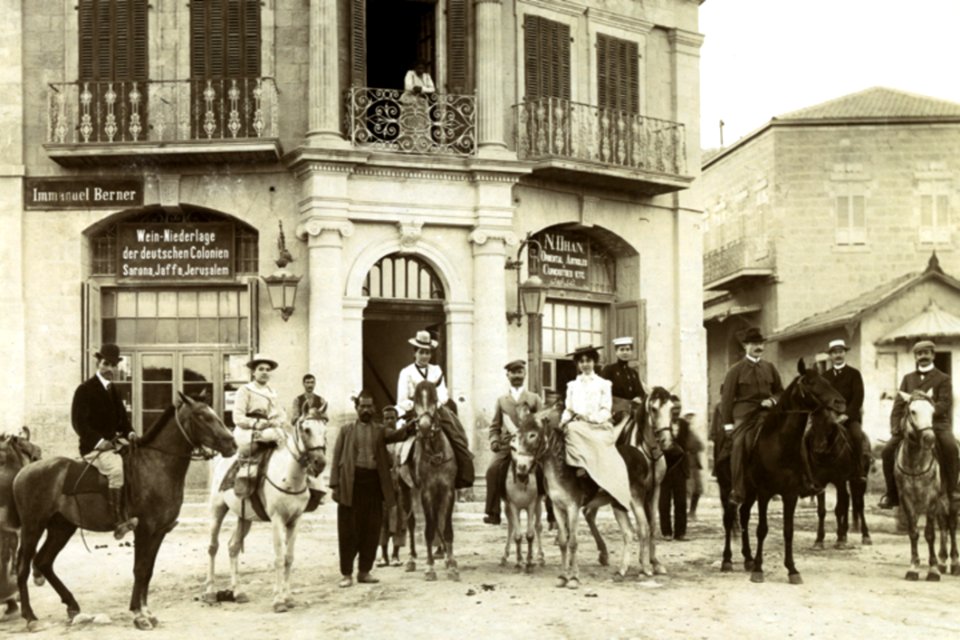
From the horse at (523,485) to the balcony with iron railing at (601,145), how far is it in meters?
9.61

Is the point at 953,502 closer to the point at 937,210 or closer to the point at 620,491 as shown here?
the point at 620,491

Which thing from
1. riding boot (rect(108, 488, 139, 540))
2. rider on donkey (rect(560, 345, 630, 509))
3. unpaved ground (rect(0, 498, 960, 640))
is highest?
rider on donkey (rect(560, 345, 630, 509))

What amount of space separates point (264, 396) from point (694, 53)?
16458 millimetres

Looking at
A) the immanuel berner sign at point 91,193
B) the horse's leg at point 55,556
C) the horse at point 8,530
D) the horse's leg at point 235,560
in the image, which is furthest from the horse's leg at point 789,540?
the immanuel berner sign at point 91,193

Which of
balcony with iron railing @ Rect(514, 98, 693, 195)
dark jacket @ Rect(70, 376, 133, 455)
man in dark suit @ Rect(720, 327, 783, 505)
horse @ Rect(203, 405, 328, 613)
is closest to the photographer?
dark jacket @ Rect(70, 376, 133, 455)

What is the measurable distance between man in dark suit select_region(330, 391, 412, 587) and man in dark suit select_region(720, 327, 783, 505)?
349 cm

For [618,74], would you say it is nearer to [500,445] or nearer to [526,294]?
[526,294]

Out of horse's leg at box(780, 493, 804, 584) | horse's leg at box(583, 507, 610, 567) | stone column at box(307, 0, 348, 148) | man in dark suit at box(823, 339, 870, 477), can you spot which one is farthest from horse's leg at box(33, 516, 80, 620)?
stone column at box(307, 0, 348, 148)

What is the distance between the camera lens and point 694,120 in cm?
2652

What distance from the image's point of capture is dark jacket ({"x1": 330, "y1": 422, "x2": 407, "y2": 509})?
45.4 ft

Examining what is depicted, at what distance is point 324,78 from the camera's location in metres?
21.8

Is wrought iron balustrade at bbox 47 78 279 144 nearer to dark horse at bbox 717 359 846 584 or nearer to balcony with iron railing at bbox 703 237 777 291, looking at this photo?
dark horse at bbox 717 359 846 584

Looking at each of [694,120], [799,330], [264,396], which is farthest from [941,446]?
[799,330]

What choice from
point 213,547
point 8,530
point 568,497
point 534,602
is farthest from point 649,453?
point 8,530
